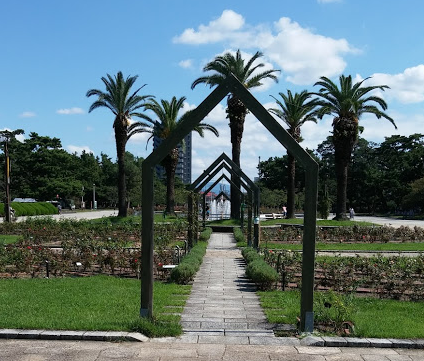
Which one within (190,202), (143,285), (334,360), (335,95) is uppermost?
(335,95)

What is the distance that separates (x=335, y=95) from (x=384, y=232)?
36.4 ft

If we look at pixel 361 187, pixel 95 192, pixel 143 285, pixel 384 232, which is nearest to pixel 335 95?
pixel 384 232

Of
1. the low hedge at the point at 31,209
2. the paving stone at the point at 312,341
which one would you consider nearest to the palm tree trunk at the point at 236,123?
the low hedge at the point at 31,209

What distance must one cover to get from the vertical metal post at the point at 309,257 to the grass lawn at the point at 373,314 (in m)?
0.52

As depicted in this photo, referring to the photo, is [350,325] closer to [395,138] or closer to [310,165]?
[310,165]

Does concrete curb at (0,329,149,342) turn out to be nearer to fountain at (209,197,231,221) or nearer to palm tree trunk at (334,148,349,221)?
palm tree trunk at (334,148,349,221)

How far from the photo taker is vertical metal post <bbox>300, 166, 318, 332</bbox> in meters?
6.34

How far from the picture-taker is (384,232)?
21.4 m

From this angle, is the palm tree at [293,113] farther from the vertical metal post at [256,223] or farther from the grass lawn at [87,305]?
the grass lawn at [87,305]

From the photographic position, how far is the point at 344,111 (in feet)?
97.7

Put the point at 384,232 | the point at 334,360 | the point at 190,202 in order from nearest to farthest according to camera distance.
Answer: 1. the point at 334,360
2. the point at 190,202
3. the point at 384,232

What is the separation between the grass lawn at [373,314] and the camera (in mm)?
6196

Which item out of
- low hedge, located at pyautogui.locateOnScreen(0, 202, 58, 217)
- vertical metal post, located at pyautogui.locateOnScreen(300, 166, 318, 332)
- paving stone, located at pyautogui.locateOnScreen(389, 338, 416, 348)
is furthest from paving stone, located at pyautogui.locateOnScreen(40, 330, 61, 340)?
low hedge, located at pyautogui.locateOnScreen(0, 202, 58, 217)

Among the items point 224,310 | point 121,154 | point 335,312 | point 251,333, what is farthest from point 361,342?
point 121,154
